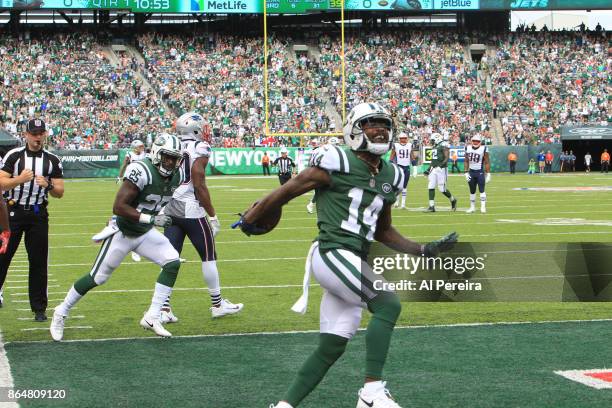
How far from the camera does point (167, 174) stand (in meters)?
7.59

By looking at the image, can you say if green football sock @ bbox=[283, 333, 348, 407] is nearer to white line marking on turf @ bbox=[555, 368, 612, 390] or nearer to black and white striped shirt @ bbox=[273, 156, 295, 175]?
white line marking on turf @ bbox=[555, 368, 612, 390]

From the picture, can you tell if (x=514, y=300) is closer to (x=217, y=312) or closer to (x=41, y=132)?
(x=217, y=312)

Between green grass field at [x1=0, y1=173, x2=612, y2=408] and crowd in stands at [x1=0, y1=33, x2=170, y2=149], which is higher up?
crowd in stands at [x1=0, y1=33, x2=170, y2=149]

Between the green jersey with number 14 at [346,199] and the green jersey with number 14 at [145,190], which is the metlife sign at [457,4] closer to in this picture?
the green jersey with number 14 at [145,190]

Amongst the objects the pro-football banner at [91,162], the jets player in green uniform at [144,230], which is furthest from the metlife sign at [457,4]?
the jets player in green uniform at [144,230]

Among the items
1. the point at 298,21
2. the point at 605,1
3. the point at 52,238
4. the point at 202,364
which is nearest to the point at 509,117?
the point at 605,1

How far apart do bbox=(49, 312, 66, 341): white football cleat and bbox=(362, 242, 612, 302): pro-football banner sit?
265 cm

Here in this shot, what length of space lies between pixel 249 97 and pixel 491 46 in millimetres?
13982

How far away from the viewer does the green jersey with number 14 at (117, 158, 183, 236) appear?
748cm

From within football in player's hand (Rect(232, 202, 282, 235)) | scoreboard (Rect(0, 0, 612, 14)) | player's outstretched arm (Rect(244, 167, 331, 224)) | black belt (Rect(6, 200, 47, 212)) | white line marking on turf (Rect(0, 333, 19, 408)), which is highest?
scoreboard (Rect(0, 0, 612, 14))

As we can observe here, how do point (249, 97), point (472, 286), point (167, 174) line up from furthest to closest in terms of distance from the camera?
1. point (249, 97)
2. point (472, 286)
3. point (167, 174)

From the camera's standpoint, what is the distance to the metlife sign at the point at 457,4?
164 ft

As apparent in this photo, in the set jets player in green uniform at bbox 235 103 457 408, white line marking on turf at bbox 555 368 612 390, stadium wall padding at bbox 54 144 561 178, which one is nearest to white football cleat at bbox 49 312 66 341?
jets player in green uniform at bbox 235 103 457 408

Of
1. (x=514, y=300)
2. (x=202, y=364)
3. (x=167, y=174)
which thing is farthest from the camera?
(x=514, y=300)
